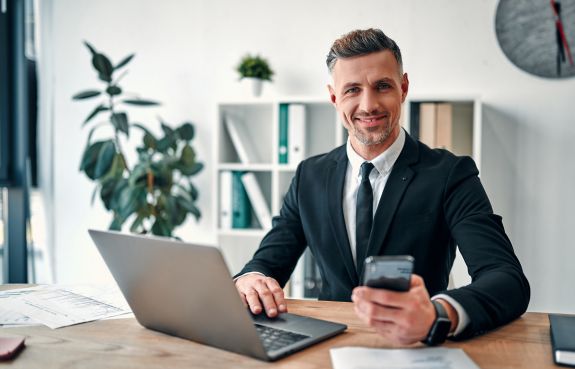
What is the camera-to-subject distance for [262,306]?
3.84 feet

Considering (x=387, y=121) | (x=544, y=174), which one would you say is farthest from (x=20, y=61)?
(x=544, y=174)

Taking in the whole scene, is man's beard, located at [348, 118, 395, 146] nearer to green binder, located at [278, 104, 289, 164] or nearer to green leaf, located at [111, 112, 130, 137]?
green binder, located at [278, 104, 289, 164]

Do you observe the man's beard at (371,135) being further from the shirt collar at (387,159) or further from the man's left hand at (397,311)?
the man's left hand at (397,311)

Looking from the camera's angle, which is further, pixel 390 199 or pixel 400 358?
pixel 390 199

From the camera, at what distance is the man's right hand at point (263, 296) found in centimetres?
114

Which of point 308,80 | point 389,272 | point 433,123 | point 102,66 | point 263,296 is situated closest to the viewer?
point 389,272

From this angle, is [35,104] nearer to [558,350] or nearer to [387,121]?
[387,121]

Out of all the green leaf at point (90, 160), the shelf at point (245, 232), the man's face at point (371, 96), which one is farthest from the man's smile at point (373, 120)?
the green leaf at point (90, 160)

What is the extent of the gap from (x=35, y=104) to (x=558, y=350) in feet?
11.1

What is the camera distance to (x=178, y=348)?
0.98 m

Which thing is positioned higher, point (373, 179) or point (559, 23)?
point (559, 23)

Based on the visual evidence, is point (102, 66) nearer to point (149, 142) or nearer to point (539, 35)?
point (149, 142)

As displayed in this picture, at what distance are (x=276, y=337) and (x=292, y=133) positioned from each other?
6.07 feet

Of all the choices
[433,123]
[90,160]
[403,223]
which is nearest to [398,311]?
[403,223]
